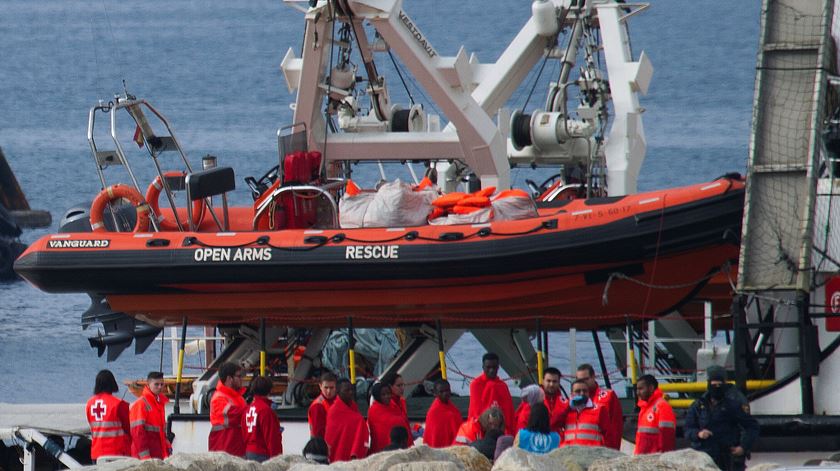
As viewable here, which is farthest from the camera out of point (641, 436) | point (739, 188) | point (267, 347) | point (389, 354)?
point (389, 354)

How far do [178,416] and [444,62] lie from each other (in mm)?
3501

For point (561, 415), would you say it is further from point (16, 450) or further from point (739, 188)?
point (16, 450)

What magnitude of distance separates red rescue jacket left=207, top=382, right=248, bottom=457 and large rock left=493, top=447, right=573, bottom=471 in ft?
8.03

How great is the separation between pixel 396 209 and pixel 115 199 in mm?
2342

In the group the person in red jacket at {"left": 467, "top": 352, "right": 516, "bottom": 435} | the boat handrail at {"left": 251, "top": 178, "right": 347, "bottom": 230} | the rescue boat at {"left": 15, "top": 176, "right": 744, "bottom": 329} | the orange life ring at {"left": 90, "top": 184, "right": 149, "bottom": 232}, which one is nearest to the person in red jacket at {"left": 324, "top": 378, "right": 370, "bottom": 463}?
the person in red jacket at {"left": 467, "top": 352, "right": 516, "bottom": 435}

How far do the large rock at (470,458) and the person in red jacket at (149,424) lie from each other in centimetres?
207

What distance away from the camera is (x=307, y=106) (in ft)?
49.6

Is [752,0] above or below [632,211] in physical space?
above

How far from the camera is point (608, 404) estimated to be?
1042cm

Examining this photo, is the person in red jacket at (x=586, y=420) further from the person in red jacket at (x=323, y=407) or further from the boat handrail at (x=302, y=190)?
the boat handrail at (x=302, y=190)

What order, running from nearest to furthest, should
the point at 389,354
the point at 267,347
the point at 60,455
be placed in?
the point at 60,455, the point at 267,347, the point at 389,354

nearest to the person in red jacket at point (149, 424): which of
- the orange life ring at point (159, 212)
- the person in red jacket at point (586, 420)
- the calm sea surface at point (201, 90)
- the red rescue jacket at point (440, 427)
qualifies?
the red rescue jacket at point (440, 427)

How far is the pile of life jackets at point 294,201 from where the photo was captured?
14125mm

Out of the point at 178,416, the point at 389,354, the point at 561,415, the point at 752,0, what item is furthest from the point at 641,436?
the point at 752,0
